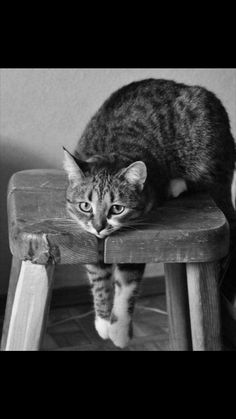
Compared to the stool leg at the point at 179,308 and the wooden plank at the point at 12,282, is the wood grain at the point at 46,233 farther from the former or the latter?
the stool leg at the point at 179,308

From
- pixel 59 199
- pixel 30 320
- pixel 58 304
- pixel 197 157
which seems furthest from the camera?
pixel 58 304

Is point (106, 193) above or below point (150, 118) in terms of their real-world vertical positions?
below

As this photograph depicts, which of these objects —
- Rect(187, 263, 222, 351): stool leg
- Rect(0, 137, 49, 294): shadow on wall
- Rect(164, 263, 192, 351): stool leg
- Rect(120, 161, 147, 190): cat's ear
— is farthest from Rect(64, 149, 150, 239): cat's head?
Rect(0, 137, 49, 294): shadow on wall

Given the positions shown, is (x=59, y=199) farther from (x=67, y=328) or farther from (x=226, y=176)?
(x=67, y=328)

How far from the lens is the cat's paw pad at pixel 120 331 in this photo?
0.98 meters

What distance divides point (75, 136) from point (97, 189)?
0.64 m

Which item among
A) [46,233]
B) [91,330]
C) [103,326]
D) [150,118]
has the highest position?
[150,118]

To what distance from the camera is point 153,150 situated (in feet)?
3.38

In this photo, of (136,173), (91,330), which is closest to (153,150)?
(136,173)

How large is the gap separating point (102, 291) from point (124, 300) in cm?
8

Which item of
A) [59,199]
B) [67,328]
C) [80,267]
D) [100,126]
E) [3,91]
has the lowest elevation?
[67,328]

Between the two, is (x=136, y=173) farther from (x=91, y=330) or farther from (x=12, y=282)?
(x=91, y=330)
